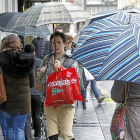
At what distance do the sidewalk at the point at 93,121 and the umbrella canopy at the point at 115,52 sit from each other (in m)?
3.62

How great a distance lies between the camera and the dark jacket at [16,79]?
5.33m

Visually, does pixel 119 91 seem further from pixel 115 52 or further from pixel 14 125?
pixel 14 125

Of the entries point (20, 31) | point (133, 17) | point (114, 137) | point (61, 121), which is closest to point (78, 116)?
point (20, 31)

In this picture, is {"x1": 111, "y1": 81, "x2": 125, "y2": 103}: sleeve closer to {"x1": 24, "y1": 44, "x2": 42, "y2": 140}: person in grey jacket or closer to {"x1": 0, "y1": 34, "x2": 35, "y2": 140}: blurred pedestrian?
{"x1": 0, "y1": 34, "x2": 35, "y2": 140}: blurred pedestrian

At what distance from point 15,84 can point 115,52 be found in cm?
194

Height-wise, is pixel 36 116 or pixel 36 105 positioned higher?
pixel 36 105

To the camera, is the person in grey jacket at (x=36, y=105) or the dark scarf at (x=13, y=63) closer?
the dark scarf at (x=13, y=63)

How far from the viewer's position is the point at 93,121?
29.7ft

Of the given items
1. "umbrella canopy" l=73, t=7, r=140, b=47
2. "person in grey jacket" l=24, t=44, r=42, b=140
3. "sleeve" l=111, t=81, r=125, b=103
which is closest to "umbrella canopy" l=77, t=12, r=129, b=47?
"umbrella canopy" l=73, t=7, r=140, b=47

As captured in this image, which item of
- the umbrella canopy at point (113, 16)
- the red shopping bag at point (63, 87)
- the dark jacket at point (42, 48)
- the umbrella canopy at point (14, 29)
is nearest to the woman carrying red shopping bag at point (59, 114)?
the red shopping bag at point (63, 87)

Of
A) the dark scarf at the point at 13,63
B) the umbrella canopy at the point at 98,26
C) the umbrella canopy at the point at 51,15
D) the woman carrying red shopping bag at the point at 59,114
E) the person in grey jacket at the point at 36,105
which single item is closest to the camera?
the umbrella canopy at the point at 98,26

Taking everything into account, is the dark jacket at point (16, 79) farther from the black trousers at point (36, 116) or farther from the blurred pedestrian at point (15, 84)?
the black trousers at point (36, 116)

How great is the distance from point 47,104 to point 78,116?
4352 mm

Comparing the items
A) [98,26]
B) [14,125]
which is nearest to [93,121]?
[14,125]
